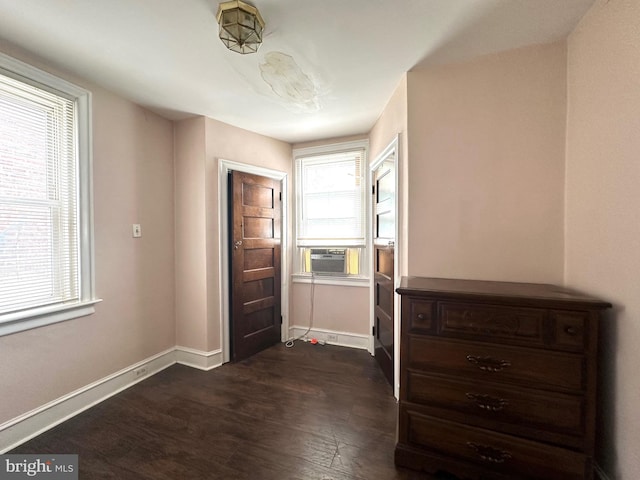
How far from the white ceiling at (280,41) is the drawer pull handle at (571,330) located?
5.21ft

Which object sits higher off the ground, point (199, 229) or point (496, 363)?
point (199, 229)

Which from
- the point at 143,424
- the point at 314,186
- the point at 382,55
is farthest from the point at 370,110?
the point at 143,424

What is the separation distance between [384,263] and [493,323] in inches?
48.2

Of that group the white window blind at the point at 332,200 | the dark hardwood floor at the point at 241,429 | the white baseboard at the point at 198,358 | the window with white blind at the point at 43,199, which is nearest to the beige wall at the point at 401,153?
the white window blind at the point at 332,200

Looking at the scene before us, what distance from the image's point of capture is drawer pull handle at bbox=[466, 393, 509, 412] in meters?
1.32

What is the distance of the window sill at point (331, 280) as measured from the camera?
10.2 feet

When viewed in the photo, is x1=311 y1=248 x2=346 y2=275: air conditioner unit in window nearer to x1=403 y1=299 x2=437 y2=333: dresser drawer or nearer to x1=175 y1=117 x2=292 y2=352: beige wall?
x1=175 y1=117 x2=292 y2=352: beige wall

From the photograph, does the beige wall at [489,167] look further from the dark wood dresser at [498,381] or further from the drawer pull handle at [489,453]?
the drawer pull handle at [489,453]

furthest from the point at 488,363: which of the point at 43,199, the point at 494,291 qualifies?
the point at 43,199

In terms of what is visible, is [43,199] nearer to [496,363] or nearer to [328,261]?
[328,261]

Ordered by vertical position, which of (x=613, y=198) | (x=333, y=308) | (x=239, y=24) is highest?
(x=239, y=24)

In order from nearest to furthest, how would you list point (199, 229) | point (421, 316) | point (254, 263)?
point (421, 316)
point (199, 229)
point (254, 263)

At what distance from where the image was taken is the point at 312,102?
2295 millimetres

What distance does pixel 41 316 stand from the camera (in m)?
1.77
